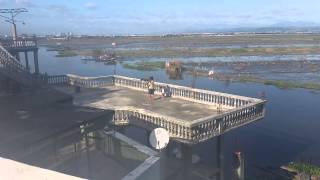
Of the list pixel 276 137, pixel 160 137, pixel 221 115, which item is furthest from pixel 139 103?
pixel 276 137

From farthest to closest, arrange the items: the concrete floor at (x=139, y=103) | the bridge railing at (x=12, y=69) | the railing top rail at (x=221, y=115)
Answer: the bridge railing at (x=12, y=69), the concrete floor at (x=139, y=103), the railing top rail at (x=221, y=115)

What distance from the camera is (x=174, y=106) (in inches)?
1104

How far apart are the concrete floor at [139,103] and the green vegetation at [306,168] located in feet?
27.6

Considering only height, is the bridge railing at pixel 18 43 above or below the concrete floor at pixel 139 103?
above

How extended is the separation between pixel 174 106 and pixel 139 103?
105 inches

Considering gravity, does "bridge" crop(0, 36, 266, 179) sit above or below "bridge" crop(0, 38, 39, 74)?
below

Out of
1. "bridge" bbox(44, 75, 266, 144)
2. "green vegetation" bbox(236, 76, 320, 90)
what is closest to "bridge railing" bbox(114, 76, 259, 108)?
"bridge" bbox(44, 75, 266, 144)

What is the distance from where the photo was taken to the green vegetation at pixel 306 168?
28.8 metres

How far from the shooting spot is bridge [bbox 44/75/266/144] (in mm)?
22516

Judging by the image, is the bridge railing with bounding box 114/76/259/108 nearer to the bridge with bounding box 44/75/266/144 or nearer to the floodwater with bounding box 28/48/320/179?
the bridge with bounding box 44/75/266/144

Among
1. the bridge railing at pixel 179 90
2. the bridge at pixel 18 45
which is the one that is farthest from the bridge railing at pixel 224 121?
the bridge at pixel 18 45

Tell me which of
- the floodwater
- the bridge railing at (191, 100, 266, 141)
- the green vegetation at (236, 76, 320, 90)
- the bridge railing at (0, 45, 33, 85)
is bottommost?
the floodwater

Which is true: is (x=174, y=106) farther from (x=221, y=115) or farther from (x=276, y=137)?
(x=276, y=137)

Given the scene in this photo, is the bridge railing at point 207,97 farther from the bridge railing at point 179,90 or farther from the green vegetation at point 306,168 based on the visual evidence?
the green vegetation at point 306,168
